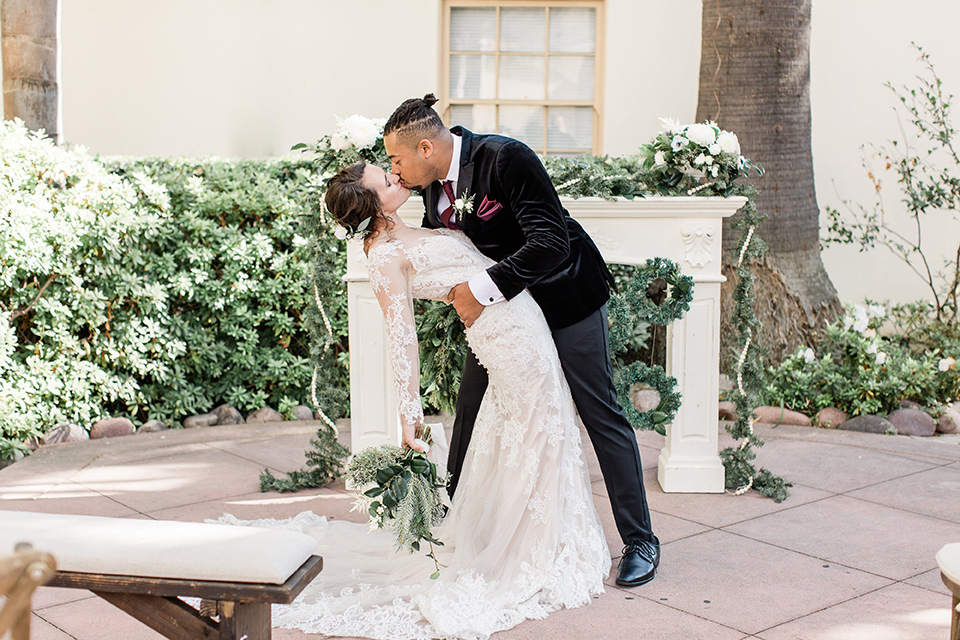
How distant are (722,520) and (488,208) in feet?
6.39

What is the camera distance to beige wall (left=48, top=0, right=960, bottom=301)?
748 centimetres

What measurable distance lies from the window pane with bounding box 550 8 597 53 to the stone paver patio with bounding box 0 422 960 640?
12.3ft

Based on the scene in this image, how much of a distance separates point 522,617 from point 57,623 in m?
1.64

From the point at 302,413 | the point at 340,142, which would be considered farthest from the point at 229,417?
the point at 340,142

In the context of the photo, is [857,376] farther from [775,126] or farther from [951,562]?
[951,562]

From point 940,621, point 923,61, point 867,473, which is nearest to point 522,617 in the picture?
point 940,621

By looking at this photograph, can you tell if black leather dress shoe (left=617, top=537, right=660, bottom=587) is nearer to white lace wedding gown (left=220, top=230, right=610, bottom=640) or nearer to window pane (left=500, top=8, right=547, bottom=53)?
white lace wedding gown (left=220, top=230, right=610, bottom=640)

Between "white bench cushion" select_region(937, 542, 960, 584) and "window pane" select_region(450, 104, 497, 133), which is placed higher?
"window pane" select_region(450, 104, 497, 133)

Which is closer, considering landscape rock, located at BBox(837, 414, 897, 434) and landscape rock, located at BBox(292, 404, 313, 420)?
landscape rock, located at BBox(837, 414, 897, 434)

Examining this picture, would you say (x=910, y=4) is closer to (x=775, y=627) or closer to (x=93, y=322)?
(x=775, y=627)

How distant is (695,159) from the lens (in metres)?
4.56

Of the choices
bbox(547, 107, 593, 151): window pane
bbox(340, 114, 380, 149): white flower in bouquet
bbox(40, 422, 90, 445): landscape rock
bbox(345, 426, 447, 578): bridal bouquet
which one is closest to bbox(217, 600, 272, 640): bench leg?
bbox(345, 426, 447, 578): bridal bouquet

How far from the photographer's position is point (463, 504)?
370cm

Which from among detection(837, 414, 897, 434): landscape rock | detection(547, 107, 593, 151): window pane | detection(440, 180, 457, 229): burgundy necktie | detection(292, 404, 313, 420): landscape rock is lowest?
detection(292, 404, 313, 420): landscape rock
